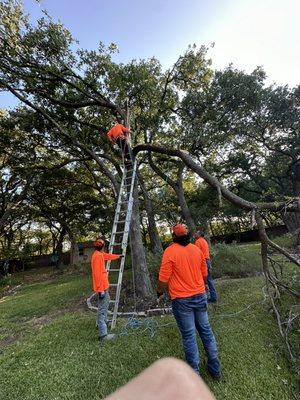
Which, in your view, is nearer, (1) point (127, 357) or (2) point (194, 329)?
(2) point (194, 329)

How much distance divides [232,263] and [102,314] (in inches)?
256

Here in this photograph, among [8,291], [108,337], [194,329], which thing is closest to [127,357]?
[108,337]

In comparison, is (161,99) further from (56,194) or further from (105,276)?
(56,194)

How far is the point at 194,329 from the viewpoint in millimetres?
3904

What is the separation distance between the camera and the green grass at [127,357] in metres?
3.80

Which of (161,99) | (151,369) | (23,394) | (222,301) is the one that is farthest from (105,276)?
(161,99)

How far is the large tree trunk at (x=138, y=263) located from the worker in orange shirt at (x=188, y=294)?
3649mm

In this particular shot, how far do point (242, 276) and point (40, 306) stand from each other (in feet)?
23.9

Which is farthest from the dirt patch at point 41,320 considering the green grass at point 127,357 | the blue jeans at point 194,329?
the blue jeans at point 194,329

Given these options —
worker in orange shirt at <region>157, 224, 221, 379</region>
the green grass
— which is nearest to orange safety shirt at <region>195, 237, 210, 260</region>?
the green grass

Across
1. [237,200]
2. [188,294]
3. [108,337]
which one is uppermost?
[237,200]

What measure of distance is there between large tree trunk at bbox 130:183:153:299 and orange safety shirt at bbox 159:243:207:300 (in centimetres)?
378

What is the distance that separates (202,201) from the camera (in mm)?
18766

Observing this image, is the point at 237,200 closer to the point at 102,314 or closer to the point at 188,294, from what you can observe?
the point at 188,294
